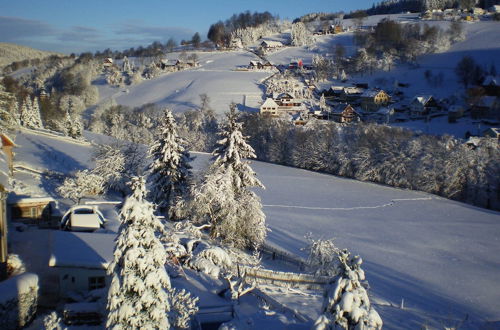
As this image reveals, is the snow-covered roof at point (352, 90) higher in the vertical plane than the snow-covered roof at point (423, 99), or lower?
higher

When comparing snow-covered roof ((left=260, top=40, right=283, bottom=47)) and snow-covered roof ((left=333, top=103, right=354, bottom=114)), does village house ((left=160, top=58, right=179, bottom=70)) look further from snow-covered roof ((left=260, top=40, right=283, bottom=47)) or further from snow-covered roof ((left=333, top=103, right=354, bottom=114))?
snow-covered roof ((left=333, top=103, right=354, bottom=114))

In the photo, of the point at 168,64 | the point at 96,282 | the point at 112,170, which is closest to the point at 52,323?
the point at 96,282

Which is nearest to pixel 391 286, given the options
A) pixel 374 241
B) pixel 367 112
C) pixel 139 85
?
pixel 374 241

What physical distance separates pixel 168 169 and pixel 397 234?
1340cm

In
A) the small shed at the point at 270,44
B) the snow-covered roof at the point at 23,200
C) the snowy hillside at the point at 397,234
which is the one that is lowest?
the snowy hillside at the point at 397,234

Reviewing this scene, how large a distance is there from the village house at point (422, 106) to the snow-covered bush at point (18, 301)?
61.5 metres

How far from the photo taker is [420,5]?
145 meters

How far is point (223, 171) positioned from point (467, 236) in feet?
50.5

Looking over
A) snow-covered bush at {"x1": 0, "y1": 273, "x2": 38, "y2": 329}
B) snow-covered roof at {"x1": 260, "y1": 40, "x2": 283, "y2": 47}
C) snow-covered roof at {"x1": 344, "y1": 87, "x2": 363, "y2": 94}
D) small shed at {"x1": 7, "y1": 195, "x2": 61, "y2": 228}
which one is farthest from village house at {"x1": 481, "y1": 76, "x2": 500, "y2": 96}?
snow-covered bush at {"x1": 0, "y1": 273, "x2": 38, "y2": 329}

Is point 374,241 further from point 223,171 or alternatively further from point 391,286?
point 223,171

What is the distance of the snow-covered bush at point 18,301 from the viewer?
8.41m

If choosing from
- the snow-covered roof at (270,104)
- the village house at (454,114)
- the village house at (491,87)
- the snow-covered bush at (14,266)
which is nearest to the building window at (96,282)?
the snow-covered bush at (14,266)

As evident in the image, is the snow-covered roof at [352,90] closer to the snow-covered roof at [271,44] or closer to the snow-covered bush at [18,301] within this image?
the snow-covered roof at [271,44]

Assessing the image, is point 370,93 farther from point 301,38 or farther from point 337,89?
point 301,38
